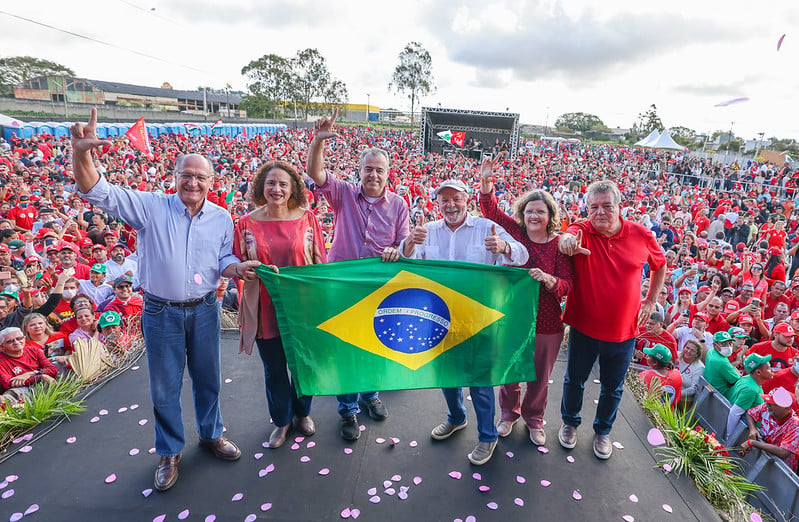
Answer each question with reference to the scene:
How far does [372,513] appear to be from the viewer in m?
2.60

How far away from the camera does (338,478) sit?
2.85 m

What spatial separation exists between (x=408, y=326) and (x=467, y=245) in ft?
2.23

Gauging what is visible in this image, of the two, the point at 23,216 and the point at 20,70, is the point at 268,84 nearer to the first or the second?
the point at 20,70

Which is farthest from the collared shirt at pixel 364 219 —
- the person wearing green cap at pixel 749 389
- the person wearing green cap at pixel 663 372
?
the person wearing green cap at pixel 749 389

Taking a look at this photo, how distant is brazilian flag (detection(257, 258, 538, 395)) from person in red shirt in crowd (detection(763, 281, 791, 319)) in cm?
541

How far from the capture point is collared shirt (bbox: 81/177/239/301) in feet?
8.27

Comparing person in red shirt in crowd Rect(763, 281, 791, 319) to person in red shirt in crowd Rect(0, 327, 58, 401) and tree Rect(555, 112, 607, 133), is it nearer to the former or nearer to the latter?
person in red shirt in crowd Rect(0, 327, 58, 401)

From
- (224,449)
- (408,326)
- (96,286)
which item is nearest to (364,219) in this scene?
(408,326)

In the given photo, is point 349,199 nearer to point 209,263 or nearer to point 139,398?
point 209,263

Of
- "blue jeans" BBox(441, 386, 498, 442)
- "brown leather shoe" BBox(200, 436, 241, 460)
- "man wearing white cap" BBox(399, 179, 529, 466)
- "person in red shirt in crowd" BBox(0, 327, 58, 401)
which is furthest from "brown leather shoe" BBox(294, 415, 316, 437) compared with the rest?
"person in red shirt in crowd" BBox(0, 327, 58, 401)

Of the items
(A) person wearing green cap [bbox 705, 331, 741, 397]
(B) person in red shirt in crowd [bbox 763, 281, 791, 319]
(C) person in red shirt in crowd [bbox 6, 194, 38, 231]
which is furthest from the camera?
(C) person in red shirt in crowd [bbox 6, 194, 38, 231]

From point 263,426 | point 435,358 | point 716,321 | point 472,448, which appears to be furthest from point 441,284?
point 716,321

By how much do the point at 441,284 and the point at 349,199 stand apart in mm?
920

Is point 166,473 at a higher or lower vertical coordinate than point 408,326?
lower
